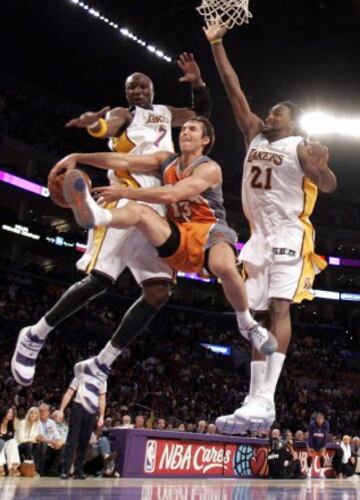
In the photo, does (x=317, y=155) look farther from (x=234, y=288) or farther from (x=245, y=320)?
(x=245, y=320)

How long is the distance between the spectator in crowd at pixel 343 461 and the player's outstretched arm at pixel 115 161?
39.1ft

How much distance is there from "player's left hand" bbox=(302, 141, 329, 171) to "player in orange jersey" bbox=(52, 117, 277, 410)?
695mm

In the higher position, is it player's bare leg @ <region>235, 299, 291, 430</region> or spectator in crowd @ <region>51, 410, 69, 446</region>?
player's bare leg @ <region>235, 299, 291, 430</region>

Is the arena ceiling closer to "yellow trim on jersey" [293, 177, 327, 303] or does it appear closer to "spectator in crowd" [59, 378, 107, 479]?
"yellow trim on jersey" [293, 177, 327, 303]

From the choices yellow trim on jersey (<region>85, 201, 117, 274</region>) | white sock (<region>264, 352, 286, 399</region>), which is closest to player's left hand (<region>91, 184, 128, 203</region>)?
yellow trim on jersey (<region>85, 201, 117, 274</region>)

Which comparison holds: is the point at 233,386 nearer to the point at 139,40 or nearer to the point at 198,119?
the point at 139,40

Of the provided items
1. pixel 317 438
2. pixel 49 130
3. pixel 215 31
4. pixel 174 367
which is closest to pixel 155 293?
pixel 215 31

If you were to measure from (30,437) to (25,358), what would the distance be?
5285 millimetres

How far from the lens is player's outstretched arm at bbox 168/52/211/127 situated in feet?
18.0

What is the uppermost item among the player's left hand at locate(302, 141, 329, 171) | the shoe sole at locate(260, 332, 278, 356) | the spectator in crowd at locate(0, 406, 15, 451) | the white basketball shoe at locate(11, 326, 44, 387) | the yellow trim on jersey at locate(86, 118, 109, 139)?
the yellow trim on jersey at locate(86, 118, 109, 139)

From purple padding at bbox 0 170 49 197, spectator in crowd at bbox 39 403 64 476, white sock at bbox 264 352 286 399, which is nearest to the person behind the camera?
white sock at bbox 264 352 286 399

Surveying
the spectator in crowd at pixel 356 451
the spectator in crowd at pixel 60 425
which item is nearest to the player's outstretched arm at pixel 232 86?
the spectator in crowd at pixel 60 425

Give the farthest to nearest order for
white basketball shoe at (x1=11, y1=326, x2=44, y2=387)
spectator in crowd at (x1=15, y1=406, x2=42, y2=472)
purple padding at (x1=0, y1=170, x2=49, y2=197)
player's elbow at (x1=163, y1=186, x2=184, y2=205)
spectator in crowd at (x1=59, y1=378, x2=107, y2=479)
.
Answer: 1. purple padding at (x1=0, y1=170, x2=49, y2=197)
2. spectator in crowd at (x1=15, y1=406, x2=42, y2=472)
3. spectator in crowd at (x1=59, y1=378, x2=107, y2=479)
4. white basketball shoe at (x1=11, y1=326, x2=44, y2=387)
5. player's elbow at (x1=163, y1=186, x2=184, y2=205)

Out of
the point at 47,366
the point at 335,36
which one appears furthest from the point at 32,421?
the point at 335,36
